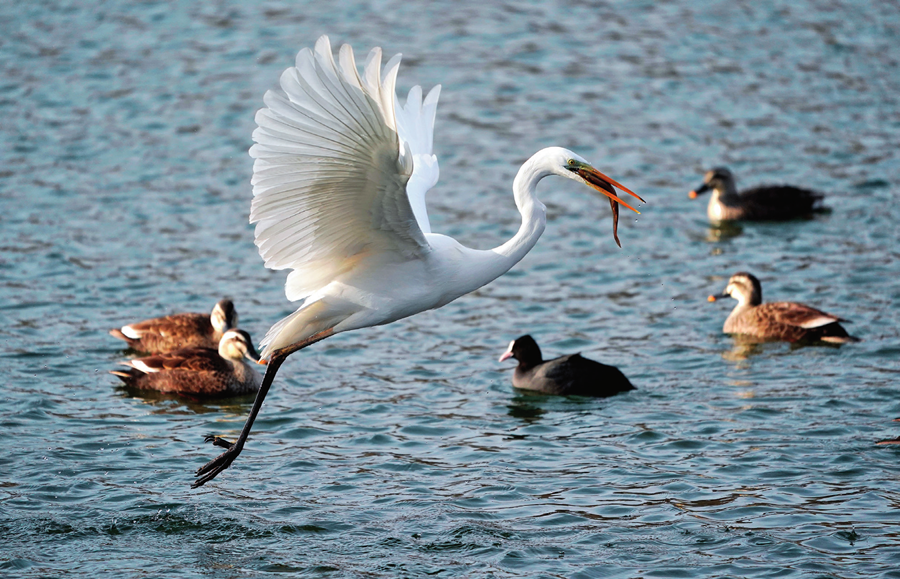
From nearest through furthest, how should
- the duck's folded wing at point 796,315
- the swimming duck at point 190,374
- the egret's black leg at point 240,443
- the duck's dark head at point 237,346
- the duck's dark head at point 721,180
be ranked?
1. the egret's black leg at point 240,443
2. the swimming duck at point 190,374
3. the duck's dark head at point 237,346
4. the duck's folded wing at point 796,315
5. the duck's dark head at point 721,180

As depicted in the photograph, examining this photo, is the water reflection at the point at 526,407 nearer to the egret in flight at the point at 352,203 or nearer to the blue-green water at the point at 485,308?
the blue-green water at the point at 485,308

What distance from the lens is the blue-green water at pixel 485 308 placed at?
739cm

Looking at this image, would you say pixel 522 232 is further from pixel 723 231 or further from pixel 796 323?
pixel 723 231

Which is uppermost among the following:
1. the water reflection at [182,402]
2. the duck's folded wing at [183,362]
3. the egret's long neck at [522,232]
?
the egret's long neck at [522,232]

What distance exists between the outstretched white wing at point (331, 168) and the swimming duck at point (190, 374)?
2956mm

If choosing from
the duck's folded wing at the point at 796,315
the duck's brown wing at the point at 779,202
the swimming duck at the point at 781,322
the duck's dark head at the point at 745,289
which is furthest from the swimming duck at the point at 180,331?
the duck's brown wing at the point at 779,202

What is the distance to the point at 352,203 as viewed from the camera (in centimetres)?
669

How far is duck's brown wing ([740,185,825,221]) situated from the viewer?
46.0 feet

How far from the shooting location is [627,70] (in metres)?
19.2

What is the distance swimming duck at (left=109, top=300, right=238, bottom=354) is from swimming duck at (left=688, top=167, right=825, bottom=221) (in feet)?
20.8

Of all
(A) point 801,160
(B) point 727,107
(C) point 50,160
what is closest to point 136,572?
(C) point 50,160

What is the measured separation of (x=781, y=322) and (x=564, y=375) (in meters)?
2.40

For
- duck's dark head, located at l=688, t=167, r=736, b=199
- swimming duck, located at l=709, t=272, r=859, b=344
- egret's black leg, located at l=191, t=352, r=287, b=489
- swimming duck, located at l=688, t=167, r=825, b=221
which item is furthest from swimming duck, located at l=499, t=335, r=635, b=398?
duck's dark head, located at l=688, t=167, r=736, b=199

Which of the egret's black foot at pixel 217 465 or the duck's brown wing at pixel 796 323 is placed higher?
the duck's brown wing at pixel 796 323
